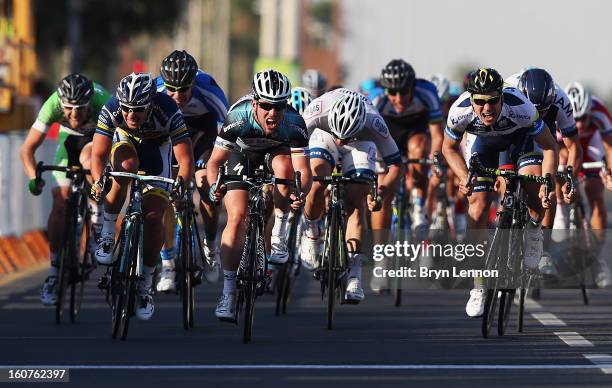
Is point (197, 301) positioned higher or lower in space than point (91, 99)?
lower

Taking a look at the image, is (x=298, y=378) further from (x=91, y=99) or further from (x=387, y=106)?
(x=387, y=106)

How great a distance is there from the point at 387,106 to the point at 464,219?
267 centimetres

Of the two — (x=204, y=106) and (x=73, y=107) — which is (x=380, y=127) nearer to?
(x=204, y=106)

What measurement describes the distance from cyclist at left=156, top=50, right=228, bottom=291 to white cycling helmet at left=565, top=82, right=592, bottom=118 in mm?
3564

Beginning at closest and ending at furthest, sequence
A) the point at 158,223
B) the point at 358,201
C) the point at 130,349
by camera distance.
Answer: the point at 130,349 → the point at 158,223 → the point at 358,201

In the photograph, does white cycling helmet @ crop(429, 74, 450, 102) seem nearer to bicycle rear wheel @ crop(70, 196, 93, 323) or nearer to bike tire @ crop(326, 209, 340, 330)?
bicycle rear wheel @ crop(70, 196, 93, 323)

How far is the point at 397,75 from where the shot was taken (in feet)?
58.0

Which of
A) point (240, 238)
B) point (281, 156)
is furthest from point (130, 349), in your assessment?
point (281, 156)

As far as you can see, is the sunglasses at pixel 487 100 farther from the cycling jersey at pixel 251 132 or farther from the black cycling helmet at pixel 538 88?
the black cycling helmet at pixel 538 88

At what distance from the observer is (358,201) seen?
14766 mm

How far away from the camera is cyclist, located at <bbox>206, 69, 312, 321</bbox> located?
13.0m

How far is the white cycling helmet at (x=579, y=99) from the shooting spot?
57.4 feet

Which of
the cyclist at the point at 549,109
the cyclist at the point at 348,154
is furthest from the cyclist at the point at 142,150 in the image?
the cyclist at the point at 549,109

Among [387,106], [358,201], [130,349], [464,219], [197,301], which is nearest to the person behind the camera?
[130,349]
